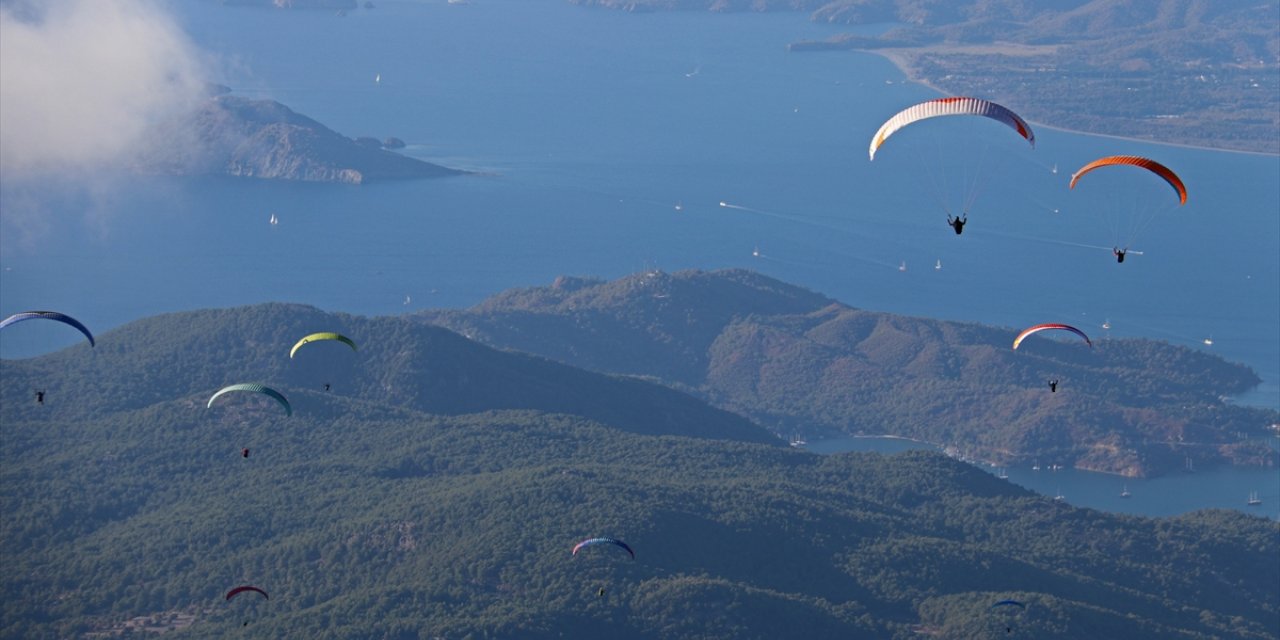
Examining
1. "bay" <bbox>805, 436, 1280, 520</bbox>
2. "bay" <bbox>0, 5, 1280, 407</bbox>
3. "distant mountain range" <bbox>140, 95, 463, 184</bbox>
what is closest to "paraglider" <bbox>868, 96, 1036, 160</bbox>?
"bay" <bbox>805, 436, 1280, 520</bbox>

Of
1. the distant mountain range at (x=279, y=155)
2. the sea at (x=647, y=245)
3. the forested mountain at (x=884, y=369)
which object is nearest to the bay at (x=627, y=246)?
the sea at (x=647, y=245)

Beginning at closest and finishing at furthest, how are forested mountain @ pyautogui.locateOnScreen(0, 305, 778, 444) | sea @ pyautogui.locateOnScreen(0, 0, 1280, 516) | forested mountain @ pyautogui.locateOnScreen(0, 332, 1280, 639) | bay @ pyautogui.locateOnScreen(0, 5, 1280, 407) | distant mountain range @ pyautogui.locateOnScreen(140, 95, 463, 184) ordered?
forested mountain @ pyautogui.locateOnScreen(0, 332, 1280, 639) → forested mountain @ pyautogui.locateOnScreen(0, 305, 778, 444) → sea @ pyautogui.locateOnScreen(0, 0, 1280, 516) → bay @ pyautogui.locateOnScreen(0, 5, 1280, 407) → distant mountain range @ pyautogui.locateOnScreen(140, 95, 463, 184)

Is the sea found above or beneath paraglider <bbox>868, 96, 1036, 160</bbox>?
beneath

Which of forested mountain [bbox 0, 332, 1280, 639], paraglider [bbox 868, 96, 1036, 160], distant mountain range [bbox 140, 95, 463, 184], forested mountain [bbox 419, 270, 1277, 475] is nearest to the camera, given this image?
paraglider [bbox 868, 96, 1036, 160]

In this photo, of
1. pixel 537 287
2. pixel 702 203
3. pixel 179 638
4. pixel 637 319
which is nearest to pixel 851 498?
pixel 179 638

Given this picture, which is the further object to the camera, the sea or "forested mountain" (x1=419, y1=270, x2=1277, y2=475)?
the sea

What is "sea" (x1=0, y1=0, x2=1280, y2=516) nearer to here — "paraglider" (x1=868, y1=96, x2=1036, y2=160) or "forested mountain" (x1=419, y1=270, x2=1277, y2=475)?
"forested mountain" (x1=419, y1=270, x2=1277, y2=475)

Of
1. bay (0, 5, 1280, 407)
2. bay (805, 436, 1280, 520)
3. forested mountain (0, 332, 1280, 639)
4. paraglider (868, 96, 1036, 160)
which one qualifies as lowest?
bay (805, 436, 1280, 520)

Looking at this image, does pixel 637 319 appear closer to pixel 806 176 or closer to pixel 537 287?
pixel 537 287
